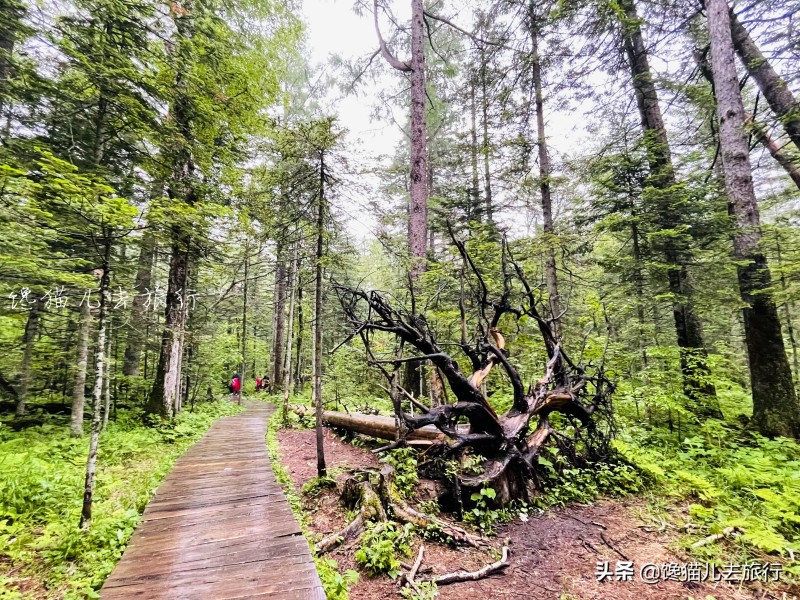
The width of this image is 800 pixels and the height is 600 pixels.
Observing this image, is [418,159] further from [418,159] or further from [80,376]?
[80,376]

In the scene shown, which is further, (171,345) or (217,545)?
(171,345)

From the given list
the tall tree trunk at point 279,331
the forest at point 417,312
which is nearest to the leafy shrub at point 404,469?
the forest at point 417,312

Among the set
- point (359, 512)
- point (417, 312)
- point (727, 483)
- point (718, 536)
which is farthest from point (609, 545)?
point (417, 312)

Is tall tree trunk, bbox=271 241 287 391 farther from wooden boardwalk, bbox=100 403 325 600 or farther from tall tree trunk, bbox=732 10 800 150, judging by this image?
tall tree trunk, bbox=732 10 800 150

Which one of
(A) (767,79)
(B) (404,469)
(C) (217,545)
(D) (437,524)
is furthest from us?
(A) (767,79)

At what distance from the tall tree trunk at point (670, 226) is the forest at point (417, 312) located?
96mm

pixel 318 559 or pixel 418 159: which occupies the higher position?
pixel 418 159

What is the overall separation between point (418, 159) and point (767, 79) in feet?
29.6

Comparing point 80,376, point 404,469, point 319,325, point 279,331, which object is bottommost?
point 404,469

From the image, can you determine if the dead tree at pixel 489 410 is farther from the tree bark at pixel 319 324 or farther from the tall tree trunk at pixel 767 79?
the tall tree trunk at pixel 767 79

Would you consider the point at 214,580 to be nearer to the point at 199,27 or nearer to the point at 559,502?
the point at 559,502

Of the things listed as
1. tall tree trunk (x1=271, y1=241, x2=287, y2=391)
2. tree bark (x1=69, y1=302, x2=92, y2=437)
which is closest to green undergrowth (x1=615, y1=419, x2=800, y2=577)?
tree bark (x1=69, y1=302, x2=92, y2=437)

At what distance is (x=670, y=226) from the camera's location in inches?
349

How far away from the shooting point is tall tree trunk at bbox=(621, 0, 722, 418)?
25.3 ft
